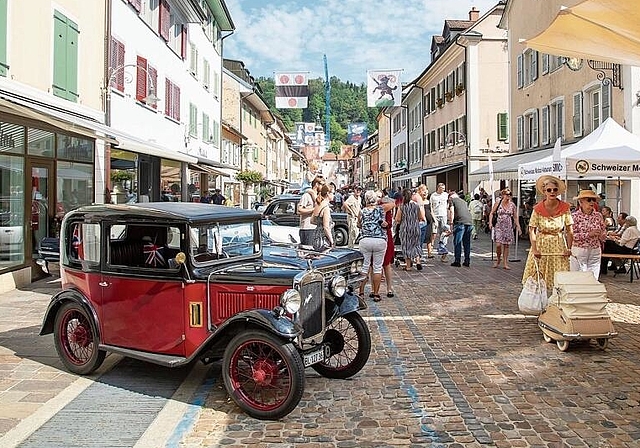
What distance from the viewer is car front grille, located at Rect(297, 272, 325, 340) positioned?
212 inches

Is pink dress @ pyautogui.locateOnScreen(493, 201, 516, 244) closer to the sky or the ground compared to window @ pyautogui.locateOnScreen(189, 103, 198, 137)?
closer to the ground

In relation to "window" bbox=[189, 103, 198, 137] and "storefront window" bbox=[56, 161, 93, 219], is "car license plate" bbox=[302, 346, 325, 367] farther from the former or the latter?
"window" bbox=[189, 103, 198, 137]

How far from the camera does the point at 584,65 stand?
1927 centimetres

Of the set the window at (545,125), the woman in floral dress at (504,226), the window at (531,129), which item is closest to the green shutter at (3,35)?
the woman in floral dress at (504,226)

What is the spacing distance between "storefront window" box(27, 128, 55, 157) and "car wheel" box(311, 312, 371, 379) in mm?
8128

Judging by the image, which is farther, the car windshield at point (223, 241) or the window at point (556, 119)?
the window at point (556, 119)

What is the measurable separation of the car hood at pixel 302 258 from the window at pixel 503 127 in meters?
25.8

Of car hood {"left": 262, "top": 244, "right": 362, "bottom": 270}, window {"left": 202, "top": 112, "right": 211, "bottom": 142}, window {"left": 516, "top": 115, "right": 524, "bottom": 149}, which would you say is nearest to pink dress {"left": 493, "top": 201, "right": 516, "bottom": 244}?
car hood {"left": 262, "top": 244, "right": 362, "bottom": 270}

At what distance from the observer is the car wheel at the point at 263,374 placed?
4.99 metres

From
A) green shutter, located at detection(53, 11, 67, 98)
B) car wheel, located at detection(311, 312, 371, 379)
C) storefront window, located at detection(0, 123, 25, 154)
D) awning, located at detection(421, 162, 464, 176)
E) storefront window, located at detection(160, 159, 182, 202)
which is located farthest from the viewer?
awning, located at detection(421, 162, 464, 176)

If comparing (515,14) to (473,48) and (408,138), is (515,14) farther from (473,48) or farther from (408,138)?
(408,138)

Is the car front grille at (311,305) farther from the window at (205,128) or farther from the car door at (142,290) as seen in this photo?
the window at (205,128)

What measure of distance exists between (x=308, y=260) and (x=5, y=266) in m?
7.50

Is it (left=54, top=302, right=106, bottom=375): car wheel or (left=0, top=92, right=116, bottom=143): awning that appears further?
(left=0, top=92, right=116, bottom=143): awning
